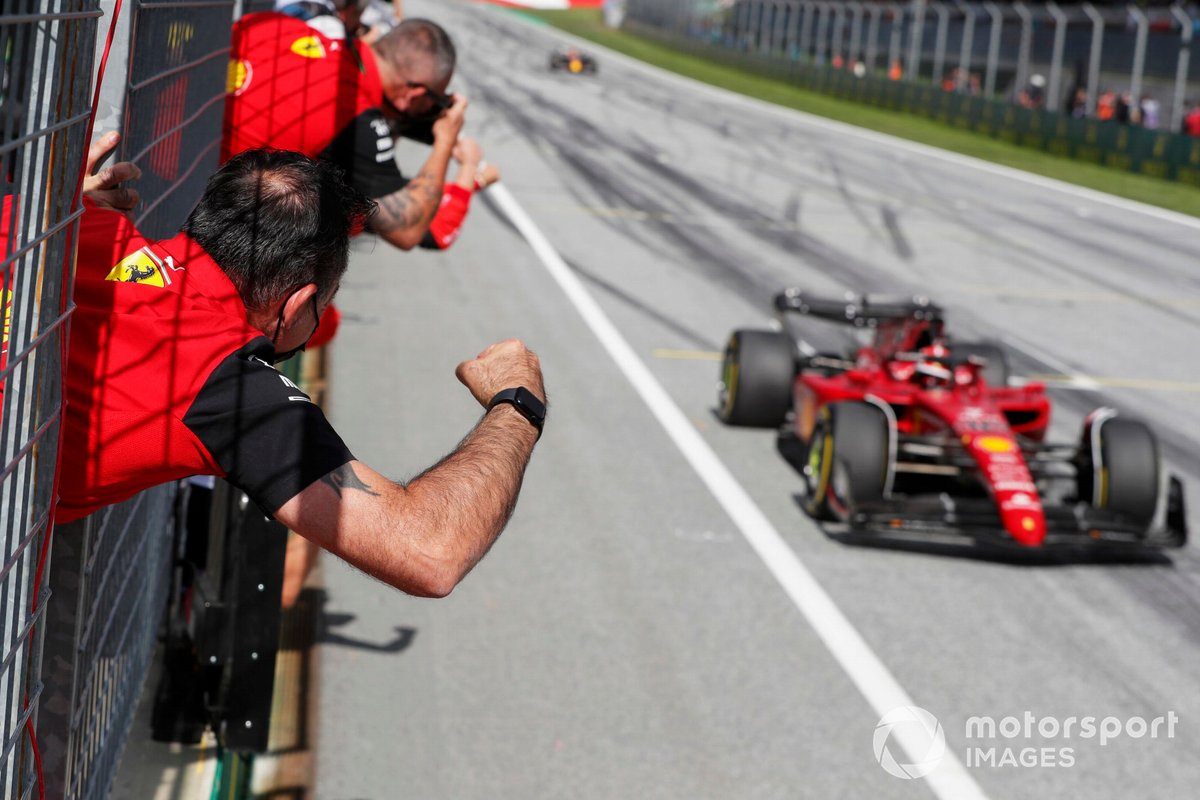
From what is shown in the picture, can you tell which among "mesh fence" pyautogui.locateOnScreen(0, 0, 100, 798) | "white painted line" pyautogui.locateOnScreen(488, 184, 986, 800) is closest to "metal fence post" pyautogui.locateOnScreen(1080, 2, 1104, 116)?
"white painted line" pyautogui.locateOnScreen(488, 184, 986, 800)

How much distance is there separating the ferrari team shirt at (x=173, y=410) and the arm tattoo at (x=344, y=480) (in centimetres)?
1

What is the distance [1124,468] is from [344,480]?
5420 millimetres

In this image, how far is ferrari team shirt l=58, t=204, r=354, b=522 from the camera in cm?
201

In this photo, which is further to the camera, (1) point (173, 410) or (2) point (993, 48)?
(2) point (993, 48)

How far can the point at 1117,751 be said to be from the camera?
4828mm

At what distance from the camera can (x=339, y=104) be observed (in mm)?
4320

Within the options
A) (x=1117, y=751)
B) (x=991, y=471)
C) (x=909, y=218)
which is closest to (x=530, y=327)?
(x=991, y=471)

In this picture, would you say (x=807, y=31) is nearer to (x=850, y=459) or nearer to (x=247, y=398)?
(x=850, y=459)

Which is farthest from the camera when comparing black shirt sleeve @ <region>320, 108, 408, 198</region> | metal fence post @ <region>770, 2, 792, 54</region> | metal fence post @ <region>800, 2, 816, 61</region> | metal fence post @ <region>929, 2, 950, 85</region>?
metal fence post @ <region>770, 2, 792, 54</region>

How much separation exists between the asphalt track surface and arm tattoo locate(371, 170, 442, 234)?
63.7 inches

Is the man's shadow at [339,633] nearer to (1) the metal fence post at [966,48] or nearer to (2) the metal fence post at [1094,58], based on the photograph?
(2) the metal fence post at [1094,58]

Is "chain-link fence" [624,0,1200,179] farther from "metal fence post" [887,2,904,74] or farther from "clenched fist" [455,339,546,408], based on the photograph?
"clenched fist" [455,339,546,408]

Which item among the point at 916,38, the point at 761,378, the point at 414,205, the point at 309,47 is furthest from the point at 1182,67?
the point at 309,47

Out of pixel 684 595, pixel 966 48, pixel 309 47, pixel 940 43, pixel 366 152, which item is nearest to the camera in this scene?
pixel 309 47
